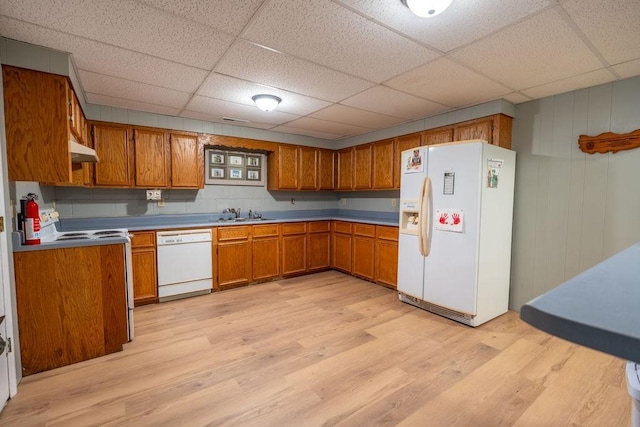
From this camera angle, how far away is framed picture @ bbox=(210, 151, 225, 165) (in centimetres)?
450

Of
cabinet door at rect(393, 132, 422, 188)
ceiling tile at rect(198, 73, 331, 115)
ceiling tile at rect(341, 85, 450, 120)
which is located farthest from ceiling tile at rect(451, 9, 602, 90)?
ceiling tile at rect(198, 73, 331, 115)

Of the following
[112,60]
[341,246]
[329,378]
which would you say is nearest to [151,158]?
[112,60]

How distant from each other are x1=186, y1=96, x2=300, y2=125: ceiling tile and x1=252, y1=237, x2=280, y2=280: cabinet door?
1.73m

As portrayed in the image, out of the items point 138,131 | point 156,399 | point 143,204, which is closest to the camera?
point 156,399

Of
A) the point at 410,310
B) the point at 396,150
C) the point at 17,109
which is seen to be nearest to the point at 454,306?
the point at 410,310

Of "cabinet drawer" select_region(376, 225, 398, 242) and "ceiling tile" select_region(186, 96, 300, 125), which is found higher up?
"ceiling tile" select_region(186, 96, 300, 125)

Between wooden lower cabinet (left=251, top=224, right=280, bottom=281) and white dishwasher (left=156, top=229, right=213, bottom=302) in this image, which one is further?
wooden lower cabinet (left=251, top=224, right=280, bottom=281)

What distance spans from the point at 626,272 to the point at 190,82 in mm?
3169

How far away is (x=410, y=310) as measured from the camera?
337 cm

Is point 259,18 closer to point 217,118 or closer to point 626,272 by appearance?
point 626,272

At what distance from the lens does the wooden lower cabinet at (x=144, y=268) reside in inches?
A: 135

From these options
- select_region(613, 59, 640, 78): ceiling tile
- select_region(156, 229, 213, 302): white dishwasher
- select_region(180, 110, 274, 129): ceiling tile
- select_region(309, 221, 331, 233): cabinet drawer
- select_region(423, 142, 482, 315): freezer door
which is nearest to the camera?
select_region(613, 59, 640, 78): ceiling tile

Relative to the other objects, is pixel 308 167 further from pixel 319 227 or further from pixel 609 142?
pixel 609 142

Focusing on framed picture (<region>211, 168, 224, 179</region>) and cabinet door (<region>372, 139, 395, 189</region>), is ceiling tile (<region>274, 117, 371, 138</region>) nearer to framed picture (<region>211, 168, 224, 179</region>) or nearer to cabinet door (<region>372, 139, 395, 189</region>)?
cabinet door (<region>372, 139, 395, 189</region>)
